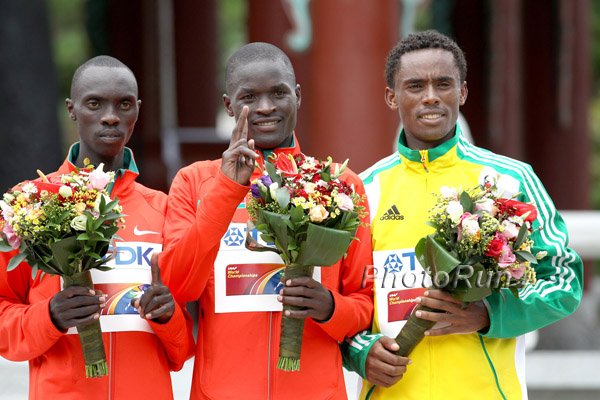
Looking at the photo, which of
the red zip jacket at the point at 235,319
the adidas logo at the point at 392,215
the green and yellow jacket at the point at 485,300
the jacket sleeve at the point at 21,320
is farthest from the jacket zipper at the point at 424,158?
the jacket sleeve at the point at 21,320

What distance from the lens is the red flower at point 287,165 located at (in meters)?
4.21

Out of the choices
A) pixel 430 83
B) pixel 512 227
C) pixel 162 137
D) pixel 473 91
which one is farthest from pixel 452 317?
pixel 162 137

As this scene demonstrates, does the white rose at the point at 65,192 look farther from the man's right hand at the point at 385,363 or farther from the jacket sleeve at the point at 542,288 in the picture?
the jacket sleeve at the point at 542,288

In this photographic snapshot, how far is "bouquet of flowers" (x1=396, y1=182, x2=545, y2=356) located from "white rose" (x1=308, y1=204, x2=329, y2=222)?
0.37 m

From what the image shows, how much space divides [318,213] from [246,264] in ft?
1.50

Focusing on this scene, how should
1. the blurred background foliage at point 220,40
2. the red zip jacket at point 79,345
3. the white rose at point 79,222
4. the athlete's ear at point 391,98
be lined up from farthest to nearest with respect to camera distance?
1. the blurred background foliage at point 220,40
2. the athlete's ear at point 391,98
3. the red zip jacket at point 79,345
4. the white rose at point 79,222

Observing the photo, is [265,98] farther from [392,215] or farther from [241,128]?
[392,215]

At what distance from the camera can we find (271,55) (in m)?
4.47

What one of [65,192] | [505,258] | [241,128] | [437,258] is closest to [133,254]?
[65,192]

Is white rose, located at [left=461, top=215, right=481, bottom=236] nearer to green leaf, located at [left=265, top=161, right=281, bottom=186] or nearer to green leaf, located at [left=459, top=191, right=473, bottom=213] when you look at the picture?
green leaf, located at [left=459, top=191, right=473, bottom=213]

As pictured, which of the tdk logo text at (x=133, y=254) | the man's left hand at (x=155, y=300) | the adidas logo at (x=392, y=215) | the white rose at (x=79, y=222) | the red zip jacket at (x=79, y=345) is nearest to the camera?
the white rose at (x=79, y=222)

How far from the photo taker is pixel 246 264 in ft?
14.4

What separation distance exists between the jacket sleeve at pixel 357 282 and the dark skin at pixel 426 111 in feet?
0.41

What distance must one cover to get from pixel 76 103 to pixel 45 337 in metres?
0.94
